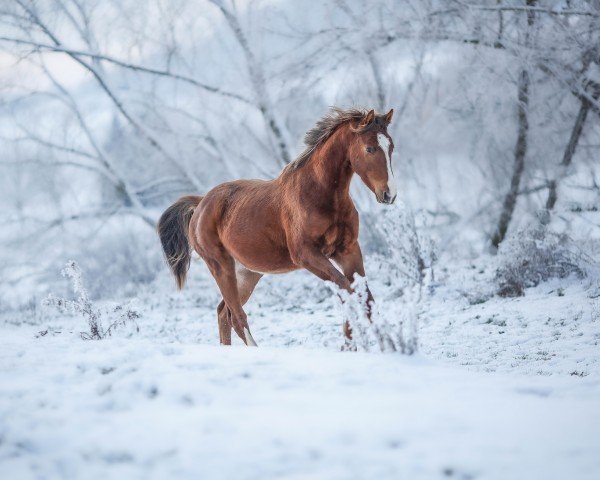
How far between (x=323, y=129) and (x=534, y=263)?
4.43 metres

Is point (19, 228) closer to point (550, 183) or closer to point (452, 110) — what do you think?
point (452, 110)

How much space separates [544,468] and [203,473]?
108cm

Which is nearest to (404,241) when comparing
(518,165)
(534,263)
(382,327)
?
(534,263)

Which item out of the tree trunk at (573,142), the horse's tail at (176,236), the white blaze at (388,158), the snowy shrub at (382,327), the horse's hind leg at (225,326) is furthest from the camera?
the tree trunk at (573,142)

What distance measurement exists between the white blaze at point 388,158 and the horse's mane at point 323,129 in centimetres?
42

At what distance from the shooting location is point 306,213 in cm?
430

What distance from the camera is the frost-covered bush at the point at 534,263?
746 centimetres

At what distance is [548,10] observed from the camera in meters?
8.30

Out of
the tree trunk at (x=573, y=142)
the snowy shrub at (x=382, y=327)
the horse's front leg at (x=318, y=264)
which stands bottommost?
the snowy shrub at (x=382, y=327)

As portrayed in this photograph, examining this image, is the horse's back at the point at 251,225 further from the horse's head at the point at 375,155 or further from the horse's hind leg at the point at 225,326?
the horse's head at the point at 375,155

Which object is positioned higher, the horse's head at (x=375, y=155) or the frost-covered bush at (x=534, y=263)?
the horse's head at (x=375, y=155)

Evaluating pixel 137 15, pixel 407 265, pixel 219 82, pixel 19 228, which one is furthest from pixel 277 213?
pixel 19 228

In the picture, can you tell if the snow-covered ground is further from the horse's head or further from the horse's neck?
the horse's neck

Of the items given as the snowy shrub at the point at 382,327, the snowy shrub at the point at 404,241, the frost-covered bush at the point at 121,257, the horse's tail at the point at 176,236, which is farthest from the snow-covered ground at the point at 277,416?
the frost-covered bush at the point at 121,257
